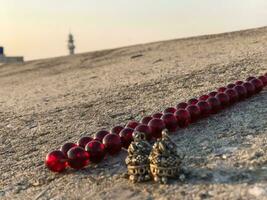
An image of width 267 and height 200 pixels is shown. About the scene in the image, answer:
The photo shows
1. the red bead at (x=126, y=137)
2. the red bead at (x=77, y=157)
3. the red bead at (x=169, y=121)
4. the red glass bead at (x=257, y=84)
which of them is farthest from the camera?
the red glass bead at (x=257, y=84)

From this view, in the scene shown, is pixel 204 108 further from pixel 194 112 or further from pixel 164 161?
pixel 164 161

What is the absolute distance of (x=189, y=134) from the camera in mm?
4750

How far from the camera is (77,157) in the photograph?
4.19m

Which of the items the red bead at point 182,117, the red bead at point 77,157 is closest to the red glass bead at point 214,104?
the red bead at point 182,117

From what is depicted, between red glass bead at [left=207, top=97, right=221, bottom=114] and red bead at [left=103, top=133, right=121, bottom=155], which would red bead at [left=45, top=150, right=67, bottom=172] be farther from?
red glass bead at [left=207, top=97, right=221, bottom=114]

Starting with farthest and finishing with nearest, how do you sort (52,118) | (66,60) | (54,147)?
(66,60)
(52,118)
(54,147)

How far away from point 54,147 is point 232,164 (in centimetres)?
183

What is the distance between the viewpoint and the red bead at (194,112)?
16.3 ft

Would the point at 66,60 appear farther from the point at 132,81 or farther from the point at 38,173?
the point at 38,173

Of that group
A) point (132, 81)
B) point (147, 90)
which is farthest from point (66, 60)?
point (147, 90)

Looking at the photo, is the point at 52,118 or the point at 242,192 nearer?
the point at 242,192

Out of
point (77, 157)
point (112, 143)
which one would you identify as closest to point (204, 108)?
point (112, 143)

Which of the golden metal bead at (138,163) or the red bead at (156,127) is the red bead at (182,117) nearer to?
the red bead at (156,127)

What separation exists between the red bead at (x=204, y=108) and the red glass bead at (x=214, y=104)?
6 centimetres
